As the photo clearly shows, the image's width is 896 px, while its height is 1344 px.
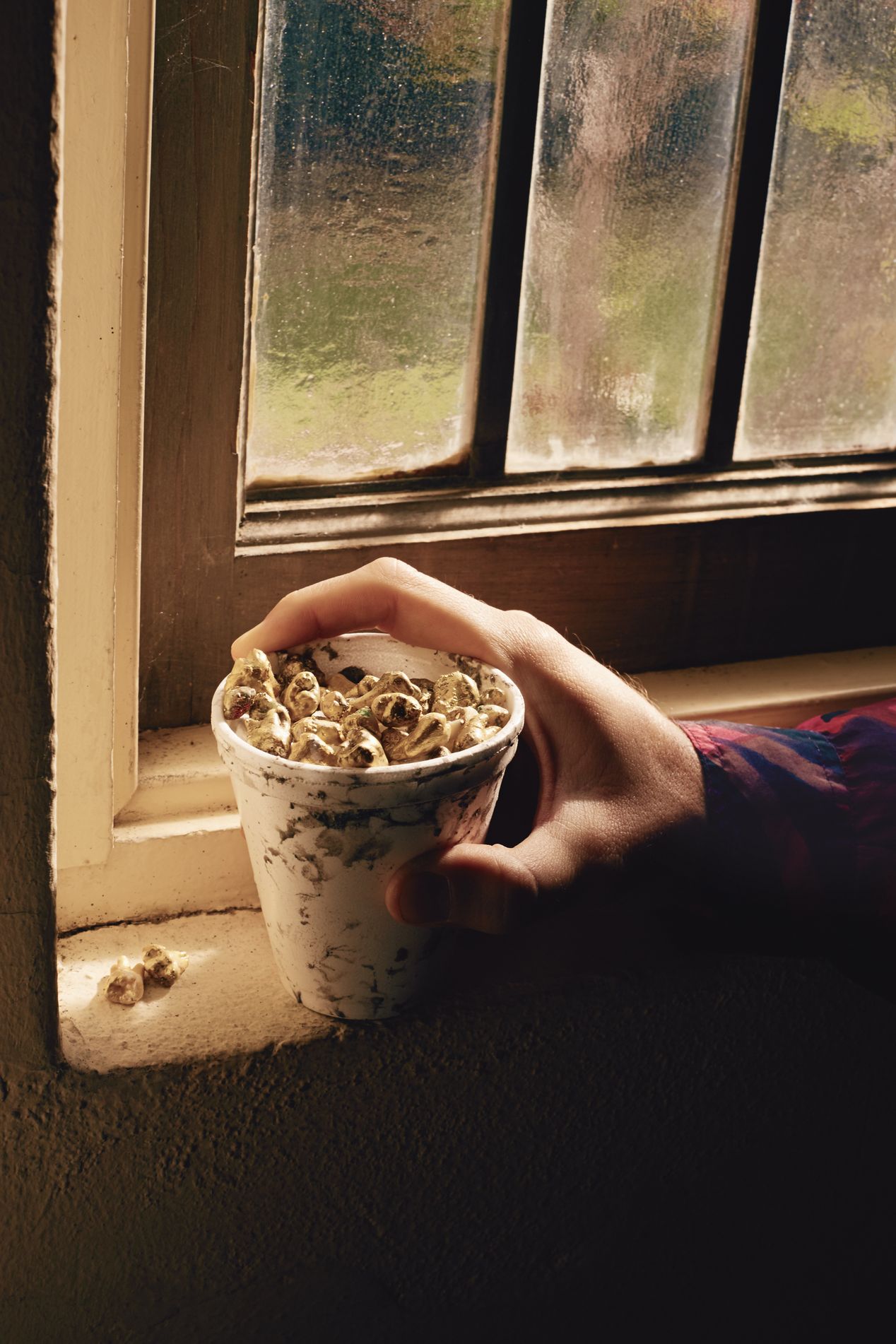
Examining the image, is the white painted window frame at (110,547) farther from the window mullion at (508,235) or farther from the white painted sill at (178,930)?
the window mullion at (508,235)

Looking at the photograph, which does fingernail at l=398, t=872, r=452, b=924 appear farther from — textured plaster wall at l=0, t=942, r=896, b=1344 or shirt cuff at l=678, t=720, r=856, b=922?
shirt cuff at l=678, t=720, r=856, b=922

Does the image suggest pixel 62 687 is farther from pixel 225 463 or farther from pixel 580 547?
pixel 580 547

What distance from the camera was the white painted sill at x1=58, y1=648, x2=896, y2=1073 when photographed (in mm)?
839

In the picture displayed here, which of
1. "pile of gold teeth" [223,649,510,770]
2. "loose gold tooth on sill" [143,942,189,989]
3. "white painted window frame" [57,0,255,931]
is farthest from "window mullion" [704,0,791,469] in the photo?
"loose gold tooth on sill" [143,942,189,989]

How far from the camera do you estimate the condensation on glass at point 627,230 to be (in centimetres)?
95

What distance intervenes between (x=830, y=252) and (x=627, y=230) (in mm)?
217

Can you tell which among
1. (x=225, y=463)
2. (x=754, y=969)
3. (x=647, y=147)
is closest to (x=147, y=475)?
(x=225, y=463)

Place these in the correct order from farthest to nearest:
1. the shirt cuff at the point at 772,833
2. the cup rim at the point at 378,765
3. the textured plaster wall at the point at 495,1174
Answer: the shirt cuff at the point at 772,833 → the textured plaster wall at the point at 495,1174 → the cup rim at the point at 378,765

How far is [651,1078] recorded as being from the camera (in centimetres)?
97

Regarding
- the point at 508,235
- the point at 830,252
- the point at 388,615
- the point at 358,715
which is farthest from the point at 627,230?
the point at 358,715

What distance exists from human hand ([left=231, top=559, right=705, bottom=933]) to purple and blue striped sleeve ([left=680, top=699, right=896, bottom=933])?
1.3 inches

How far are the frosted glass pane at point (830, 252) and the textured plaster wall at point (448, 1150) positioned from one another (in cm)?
53

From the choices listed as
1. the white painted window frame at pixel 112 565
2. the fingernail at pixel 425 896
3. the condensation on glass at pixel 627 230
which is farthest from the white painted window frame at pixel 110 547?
the condensation on glass at pixel 627 230

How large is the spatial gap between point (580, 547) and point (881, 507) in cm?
33
